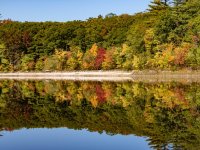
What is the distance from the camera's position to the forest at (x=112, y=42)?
72.1 m

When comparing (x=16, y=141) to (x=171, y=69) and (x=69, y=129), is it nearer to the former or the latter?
(x=69, y=129)

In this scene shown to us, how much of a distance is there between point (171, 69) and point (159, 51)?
8.59m

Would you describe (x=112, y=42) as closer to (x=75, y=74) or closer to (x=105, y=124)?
(x=75, y=74)

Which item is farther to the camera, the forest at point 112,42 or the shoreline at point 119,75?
the forest at point 112,42

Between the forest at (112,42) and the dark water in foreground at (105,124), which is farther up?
the forest at (112,42)

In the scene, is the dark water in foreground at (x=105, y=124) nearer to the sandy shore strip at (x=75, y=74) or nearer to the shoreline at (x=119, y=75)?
the shoreline at (x=119, y=75)

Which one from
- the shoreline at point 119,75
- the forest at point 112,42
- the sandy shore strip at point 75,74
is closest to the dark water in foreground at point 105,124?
the shoreline at point 119,75

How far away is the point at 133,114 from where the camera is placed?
24.3m

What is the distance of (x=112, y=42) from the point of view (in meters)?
98.1

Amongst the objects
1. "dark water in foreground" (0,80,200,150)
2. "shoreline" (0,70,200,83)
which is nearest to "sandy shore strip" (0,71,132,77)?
"shoreline" (0,70,200,83)

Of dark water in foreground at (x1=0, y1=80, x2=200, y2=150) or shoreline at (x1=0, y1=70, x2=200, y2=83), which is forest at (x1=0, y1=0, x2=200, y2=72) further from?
dark water in foreground at (x1=0, y1=80, x2=200, y2=150)

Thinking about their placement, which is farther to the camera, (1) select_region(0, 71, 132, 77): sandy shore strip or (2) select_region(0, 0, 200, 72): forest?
(1) select_region(0, 71, 132, 77): sandy shore strip

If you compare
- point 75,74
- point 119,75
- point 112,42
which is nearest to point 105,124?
point 119,75

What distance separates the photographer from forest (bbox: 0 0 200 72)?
2840 inches
